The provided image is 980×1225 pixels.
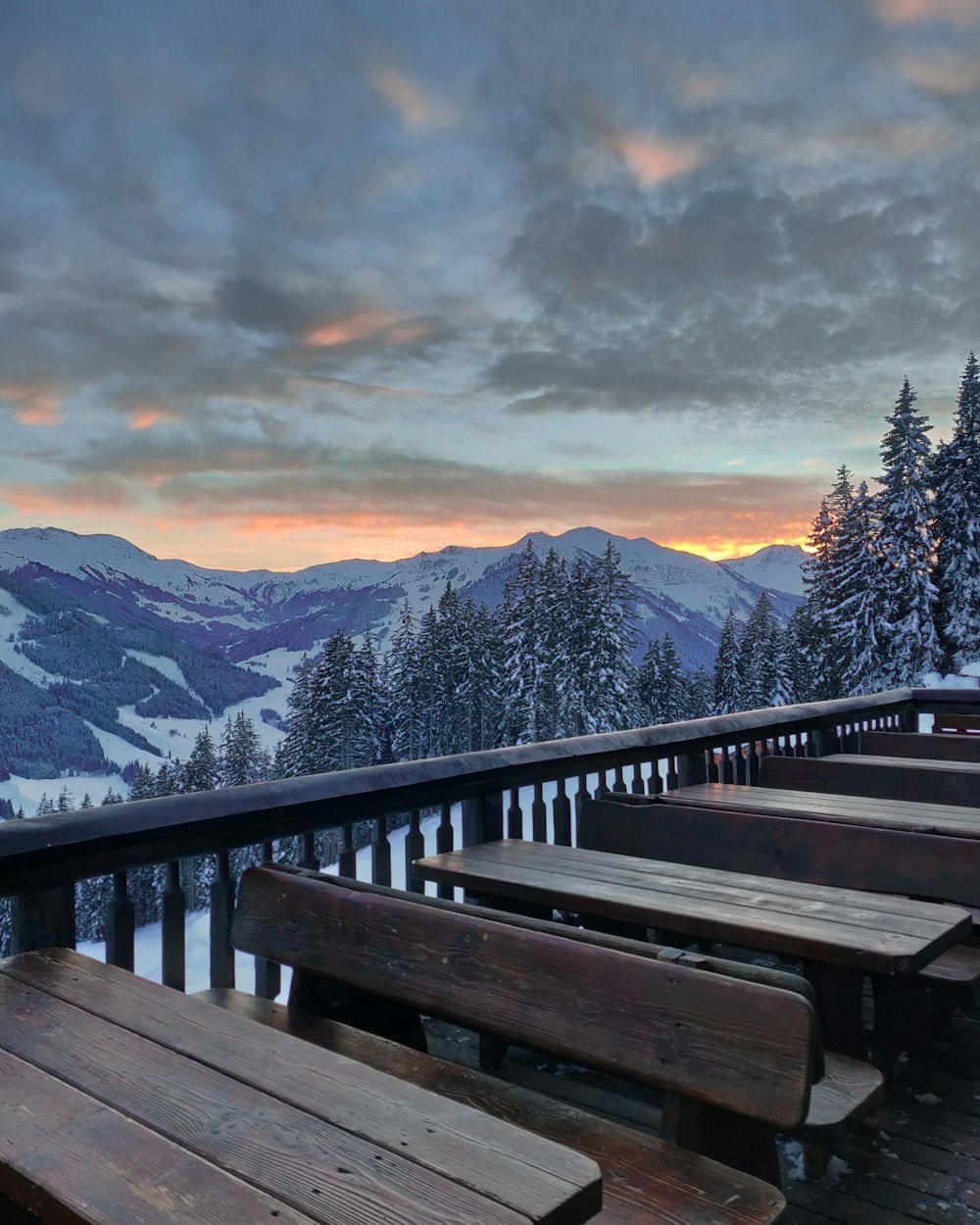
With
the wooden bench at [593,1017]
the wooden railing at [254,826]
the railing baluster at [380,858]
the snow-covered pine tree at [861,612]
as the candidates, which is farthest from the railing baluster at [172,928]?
the snow-covered pine tree at [861,612]

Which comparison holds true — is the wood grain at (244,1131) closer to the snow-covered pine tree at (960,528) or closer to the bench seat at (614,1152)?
the bench seat at (614,1152)

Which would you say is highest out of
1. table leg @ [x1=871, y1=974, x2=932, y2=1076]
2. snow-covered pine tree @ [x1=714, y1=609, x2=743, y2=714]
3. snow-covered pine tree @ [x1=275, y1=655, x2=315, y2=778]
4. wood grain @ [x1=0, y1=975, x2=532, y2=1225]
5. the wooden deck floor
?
wood grain @ [x1=0, y1=975, x2=532, y2=1225]

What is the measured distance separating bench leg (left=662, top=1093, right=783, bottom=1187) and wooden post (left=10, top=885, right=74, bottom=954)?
62.8 inches

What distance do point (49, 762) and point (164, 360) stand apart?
136066 millimetres

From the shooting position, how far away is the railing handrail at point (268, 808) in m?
2.25

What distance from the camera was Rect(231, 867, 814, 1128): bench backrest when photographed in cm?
151

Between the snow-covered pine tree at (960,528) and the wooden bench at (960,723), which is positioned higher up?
the snow-covered pine tree at (960,528)

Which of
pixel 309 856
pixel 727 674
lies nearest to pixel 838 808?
pixel 309 856

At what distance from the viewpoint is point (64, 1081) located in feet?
4.77

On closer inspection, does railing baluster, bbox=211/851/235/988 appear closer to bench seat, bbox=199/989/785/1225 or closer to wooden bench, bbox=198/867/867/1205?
wooden bench, bbox=198/867/867/1205

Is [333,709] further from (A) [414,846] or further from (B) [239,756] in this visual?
(A) [414,846]

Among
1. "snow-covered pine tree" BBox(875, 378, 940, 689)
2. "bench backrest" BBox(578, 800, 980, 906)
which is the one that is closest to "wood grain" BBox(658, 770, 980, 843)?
"bench backrest" BBox(578, 800, 980, 906)

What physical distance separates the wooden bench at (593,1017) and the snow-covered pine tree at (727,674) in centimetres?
4454

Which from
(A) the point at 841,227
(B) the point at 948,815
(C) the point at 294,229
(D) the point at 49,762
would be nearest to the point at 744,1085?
(B) the point at 948,815
